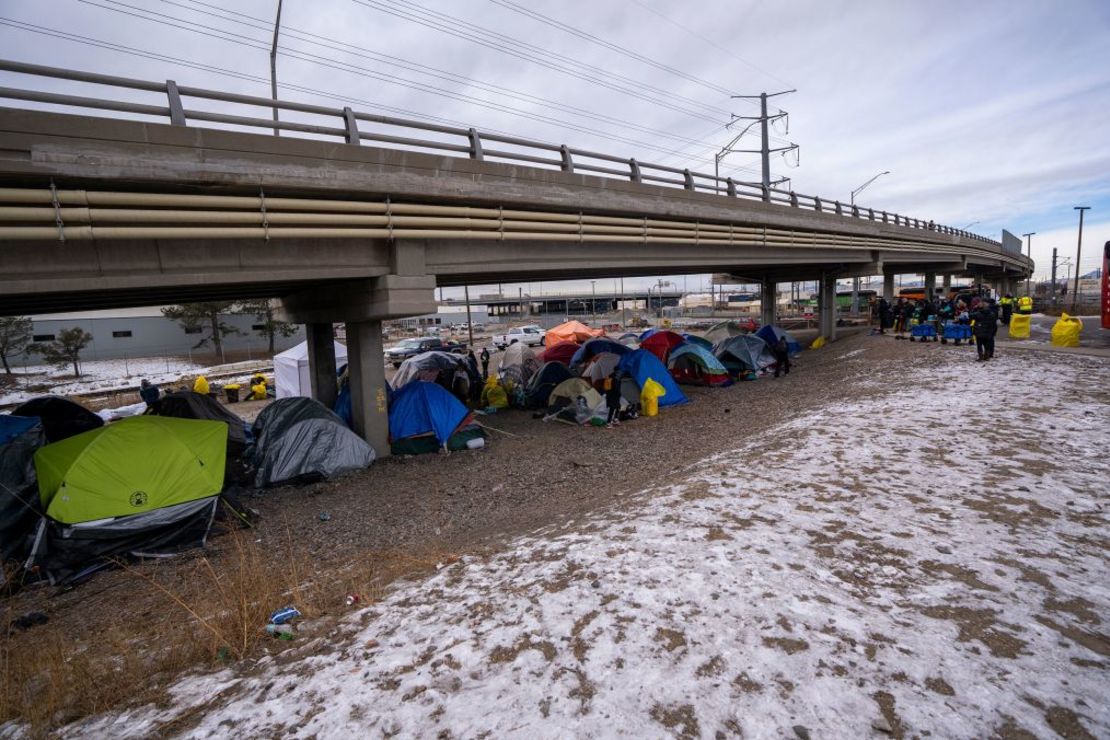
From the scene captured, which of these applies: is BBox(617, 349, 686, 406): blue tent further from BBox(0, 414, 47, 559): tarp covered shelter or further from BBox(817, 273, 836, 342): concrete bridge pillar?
BBox(817, 273, 836, 342): concrete bridge pillar

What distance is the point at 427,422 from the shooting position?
38.4 feet

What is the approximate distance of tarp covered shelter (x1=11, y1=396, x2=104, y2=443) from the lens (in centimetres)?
1099

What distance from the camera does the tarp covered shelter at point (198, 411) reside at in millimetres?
11641

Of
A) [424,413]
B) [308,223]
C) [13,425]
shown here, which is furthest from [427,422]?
[13,425]

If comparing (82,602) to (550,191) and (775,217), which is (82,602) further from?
(775,217)

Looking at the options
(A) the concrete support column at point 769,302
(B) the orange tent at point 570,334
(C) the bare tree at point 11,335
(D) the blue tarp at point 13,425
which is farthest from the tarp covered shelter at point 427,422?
(C) the bare tree at point 11,335

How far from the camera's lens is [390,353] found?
33.8m

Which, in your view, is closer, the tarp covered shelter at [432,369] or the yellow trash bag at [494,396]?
the yellow trash bag at [494,396]

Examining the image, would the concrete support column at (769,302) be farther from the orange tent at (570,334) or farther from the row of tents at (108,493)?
the row of tents at (108,493)

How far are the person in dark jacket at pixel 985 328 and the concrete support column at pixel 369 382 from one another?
16.2m

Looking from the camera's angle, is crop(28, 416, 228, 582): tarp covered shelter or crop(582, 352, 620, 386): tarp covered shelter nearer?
crop(28, 416, 228, 582): tarp covered shelter

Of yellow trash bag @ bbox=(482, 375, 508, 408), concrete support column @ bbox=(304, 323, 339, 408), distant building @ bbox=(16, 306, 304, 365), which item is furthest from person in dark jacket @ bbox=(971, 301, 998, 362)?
distant building @ bbox=(16, 306, 304, 365)

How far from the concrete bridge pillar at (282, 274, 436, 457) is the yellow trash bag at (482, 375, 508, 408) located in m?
5.28

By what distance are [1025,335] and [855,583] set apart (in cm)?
2226
